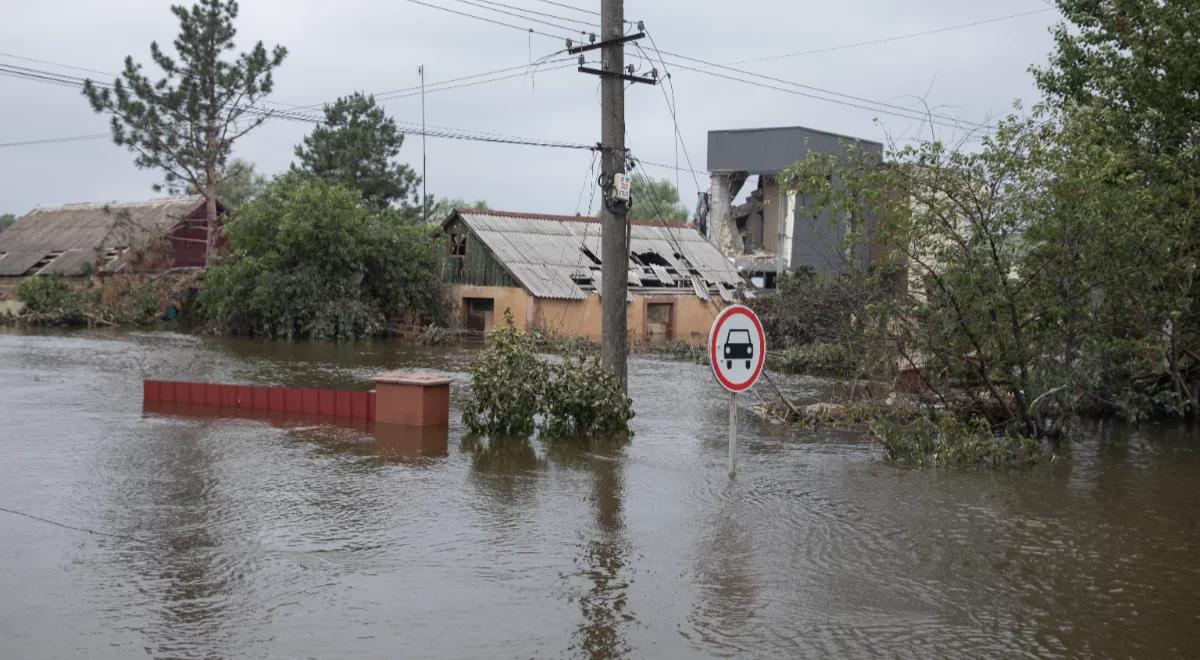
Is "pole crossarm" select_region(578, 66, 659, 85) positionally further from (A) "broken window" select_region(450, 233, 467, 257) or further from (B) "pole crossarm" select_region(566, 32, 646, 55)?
(A) "broken window" select_region(450, 233, 467, 257)

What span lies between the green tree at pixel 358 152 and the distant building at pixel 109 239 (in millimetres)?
7206

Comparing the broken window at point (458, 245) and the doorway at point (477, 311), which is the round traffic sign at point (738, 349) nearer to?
the doorway at point (477, 311)

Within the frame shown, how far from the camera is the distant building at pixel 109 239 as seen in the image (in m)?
46.5

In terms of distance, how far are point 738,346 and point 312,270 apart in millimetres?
27489

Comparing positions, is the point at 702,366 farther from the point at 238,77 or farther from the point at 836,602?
the point at 238,77

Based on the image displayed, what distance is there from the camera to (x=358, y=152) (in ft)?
184

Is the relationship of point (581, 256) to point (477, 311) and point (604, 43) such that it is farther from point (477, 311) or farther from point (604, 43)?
point (604, 43)

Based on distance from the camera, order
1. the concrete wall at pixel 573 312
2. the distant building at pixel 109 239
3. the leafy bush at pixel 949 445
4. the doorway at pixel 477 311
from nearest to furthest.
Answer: the leafy bush at pixel 949 445, the concrete wall at pixel 573 312, the doorway at pixel 477 311, the distant building at pixel 109 239

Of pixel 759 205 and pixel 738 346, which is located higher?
pixel 759 205

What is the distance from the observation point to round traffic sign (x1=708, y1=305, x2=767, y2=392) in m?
10.8

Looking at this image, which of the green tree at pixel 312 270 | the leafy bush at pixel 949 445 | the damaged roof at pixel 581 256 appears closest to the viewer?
the leafy bush at pixel 949 445

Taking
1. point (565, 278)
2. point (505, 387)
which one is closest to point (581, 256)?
point (565, 278)

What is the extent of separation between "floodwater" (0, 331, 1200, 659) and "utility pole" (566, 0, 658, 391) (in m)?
1.61

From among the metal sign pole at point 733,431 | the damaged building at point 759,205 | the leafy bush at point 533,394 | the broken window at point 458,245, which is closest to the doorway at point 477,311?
the broken window at point 458,245
